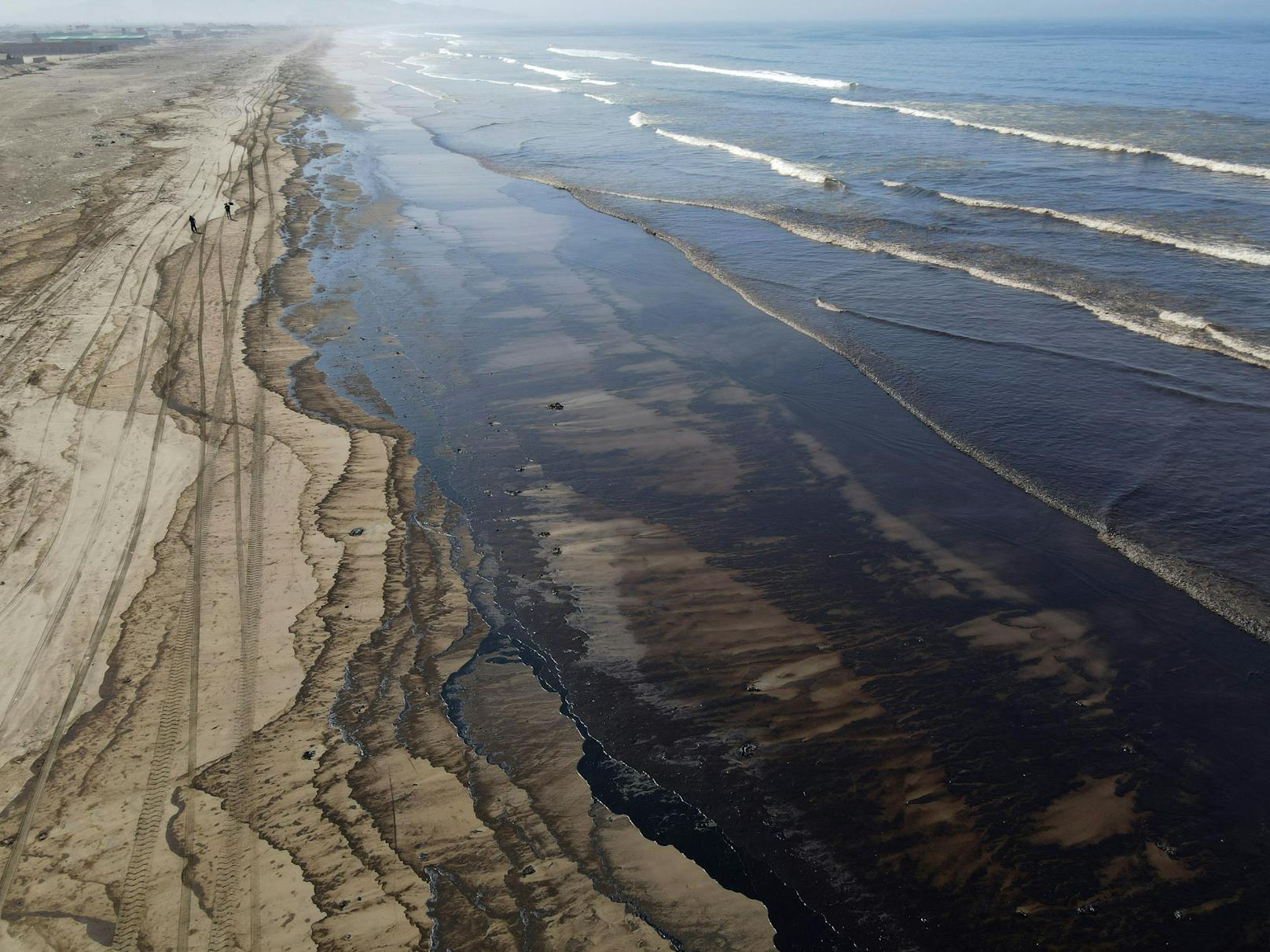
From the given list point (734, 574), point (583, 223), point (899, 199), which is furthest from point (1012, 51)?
point (734, 574)

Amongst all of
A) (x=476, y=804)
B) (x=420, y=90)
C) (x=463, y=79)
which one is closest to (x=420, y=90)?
(x=420, y=90)

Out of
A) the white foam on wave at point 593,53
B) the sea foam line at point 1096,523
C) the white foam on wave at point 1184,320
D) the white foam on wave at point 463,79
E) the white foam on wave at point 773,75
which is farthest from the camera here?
the white foam on wave at point 593,53

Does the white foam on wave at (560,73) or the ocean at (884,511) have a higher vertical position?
the white foam on wave at (560,73)

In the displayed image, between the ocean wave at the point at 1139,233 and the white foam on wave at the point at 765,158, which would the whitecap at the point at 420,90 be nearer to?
the white foam on wave at the point at 765,158

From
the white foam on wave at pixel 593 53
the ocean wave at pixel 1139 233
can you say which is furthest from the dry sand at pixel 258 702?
the white foam on wave at pixel 593 53

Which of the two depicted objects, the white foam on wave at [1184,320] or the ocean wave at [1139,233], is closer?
the white foam on wave at [1184,320]

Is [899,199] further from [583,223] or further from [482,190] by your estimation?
[482,190]

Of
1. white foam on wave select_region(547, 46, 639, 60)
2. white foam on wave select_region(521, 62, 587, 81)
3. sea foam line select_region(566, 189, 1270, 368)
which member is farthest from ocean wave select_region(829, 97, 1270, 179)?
white foam on wave select_region(547, 46, 639, 60)
